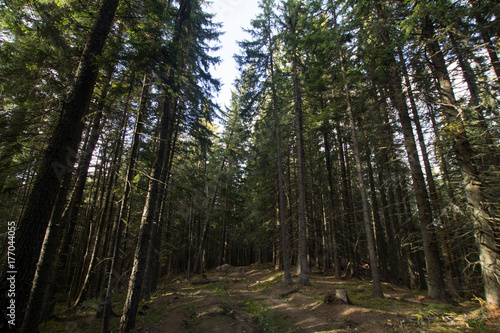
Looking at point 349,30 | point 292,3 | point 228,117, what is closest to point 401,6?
point 349,30

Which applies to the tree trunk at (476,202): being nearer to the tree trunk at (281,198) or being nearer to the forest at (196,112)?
the forest at (196,112)

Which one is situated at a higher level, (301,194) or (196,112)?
(196,112)

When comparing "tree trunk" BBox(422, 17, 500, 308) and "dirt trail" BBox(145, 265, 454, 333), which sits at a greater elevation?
"tree trunk" BBox(422, 17, 500, 308)

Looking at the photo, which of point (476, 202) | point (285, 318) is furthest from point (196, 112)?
point (476, 202)

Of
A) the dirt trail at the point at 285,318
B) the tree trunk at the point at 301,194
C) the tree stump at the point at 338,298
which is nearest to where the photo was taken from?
the dirt trail at the point at 285,318

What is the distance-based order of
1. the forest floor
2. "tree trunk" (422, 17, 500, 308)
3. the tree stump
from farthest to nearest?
the tree stump → "tree trunk" (422, 17, 500, 308) → the forest floor

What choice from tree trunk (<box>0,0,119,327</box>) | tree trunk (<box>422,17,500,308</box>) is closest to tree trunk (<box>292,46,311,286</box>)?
tree trunk (<box>422,17,500,308</box>)

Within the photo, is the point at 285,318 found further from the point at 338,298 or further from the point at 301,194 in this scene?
the point at 301,194

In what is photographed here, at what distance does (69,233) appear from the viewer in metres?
9.74

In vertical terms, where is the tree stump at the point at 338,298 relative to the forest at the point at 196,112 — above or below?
below

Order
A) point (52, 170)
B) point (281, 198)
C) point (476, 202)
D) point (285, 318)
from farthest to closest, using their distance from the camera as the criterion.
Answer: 1. point (281, 198)
2. point (285, 318)
3. point (476, 202)
4. point (52, 170)

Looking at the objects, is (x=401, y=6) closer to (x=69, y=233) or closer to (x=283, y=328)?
(x=283, y=328)

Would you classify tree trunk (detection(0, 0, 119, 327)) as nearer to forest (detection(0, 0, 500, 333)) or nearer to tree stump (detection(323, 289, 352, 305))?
forest (detection(0, 0, 500, 333))

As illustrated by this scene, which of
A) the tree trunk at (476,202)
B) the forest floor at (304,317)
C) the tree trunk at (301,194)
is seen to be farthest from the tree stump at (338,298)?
the tree trunk at (301,194)
